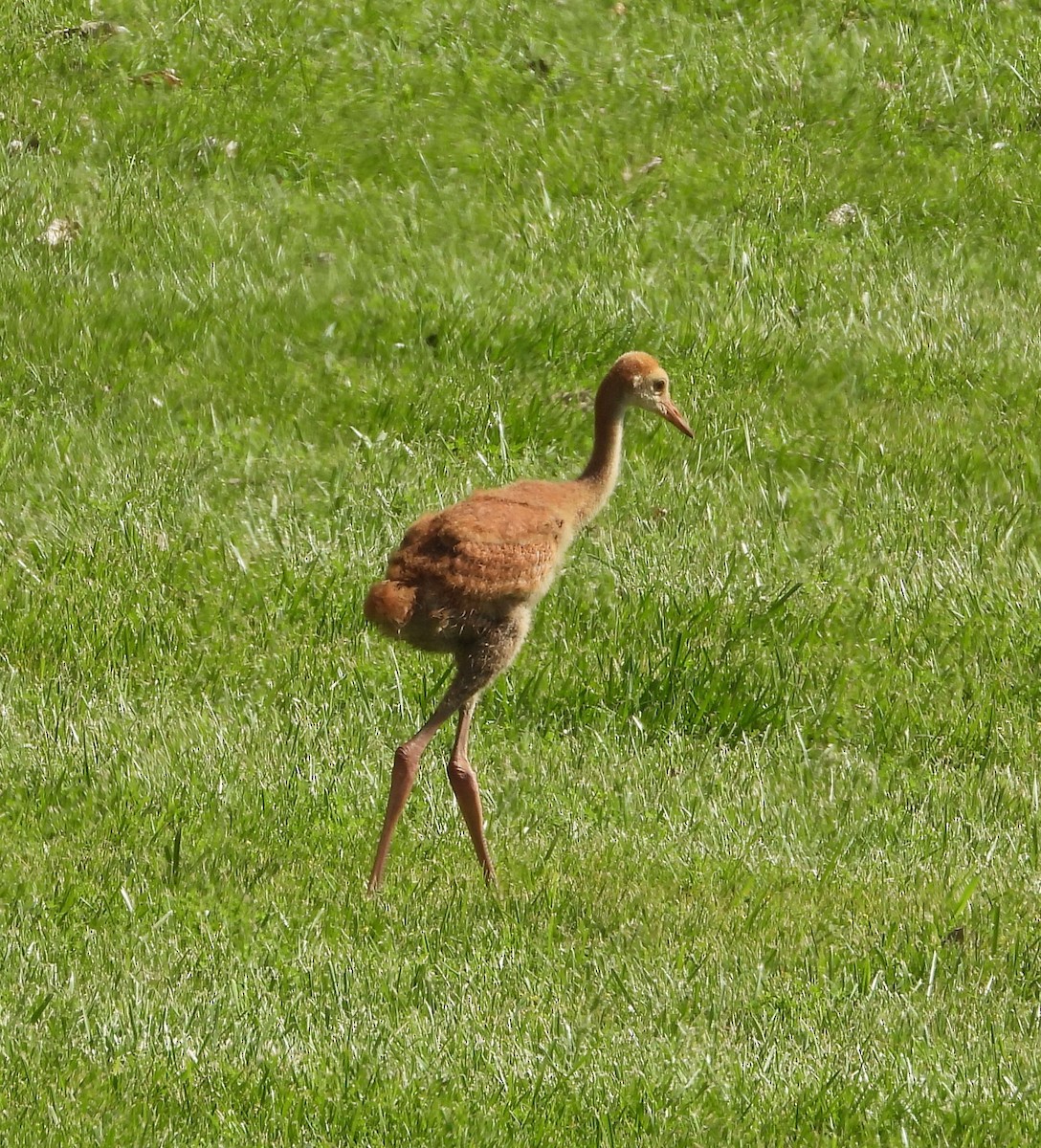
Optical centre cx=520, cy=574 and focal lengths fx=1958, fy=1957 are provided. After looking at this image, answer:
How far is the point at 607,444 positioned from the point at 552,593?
1.20m

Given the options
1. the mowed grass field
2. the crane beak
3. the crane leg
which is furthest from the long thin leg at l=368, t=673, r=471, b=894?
the crane beak

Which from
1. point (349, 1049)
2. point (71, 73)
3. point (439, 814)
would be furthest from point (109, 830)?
point (71, 73)

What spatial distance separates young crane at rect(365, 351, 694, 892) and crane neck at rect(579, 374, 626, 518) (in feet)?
1.07

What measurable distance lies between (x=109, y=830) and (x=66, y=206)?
5091 millimetres

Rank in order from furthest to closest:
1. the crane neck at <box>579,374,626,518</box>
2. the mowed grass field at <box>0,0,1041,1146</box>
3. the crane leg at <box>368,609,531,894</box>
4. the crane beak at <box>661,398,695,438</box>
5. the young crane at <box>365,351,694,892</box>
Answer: the crane beak at <box>661,398,695,438</box> < the crane neck at <box>579,374,626,518</box> < the crane leg at <box>368,609,531,894</box> < the young crane at <box>365,351,694,892</box> < the mowed grass field at <box>0,0,1041,1146</box>

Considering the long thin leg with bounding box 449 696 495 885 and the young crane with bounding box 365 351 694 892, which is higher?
the young crane with bounding box 365 351 694 892

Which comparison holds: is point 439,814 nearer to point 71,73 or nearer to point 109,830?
point 109,830

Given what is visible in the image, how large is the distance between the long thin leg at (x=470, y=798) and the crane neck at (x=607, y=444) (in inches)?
38.9

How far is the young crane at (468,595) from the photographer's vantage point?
6062mm

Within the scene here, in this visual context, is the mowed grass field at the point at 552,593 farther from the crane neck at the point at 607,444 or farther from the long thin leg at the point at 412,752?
the crane neck at the point at 607,444

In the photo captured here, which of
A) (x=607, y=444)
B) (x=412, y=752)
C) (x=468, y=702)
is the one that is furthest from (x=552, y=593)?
(x=412, y=752)

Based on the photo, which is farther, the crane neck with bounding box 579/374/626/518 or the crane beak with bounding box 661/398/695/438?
the crane beak with bounding box 661/398/695/438

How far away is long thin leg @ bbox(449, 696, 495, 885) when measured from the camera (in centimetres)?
626

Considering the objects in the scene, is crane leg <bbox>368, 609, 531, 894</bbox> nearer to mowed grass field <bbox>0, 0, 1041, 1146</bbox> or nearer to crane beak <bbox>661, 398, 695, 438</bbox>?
mowed grass field <bbox>0, 0, 1041, 1146</bbox>
